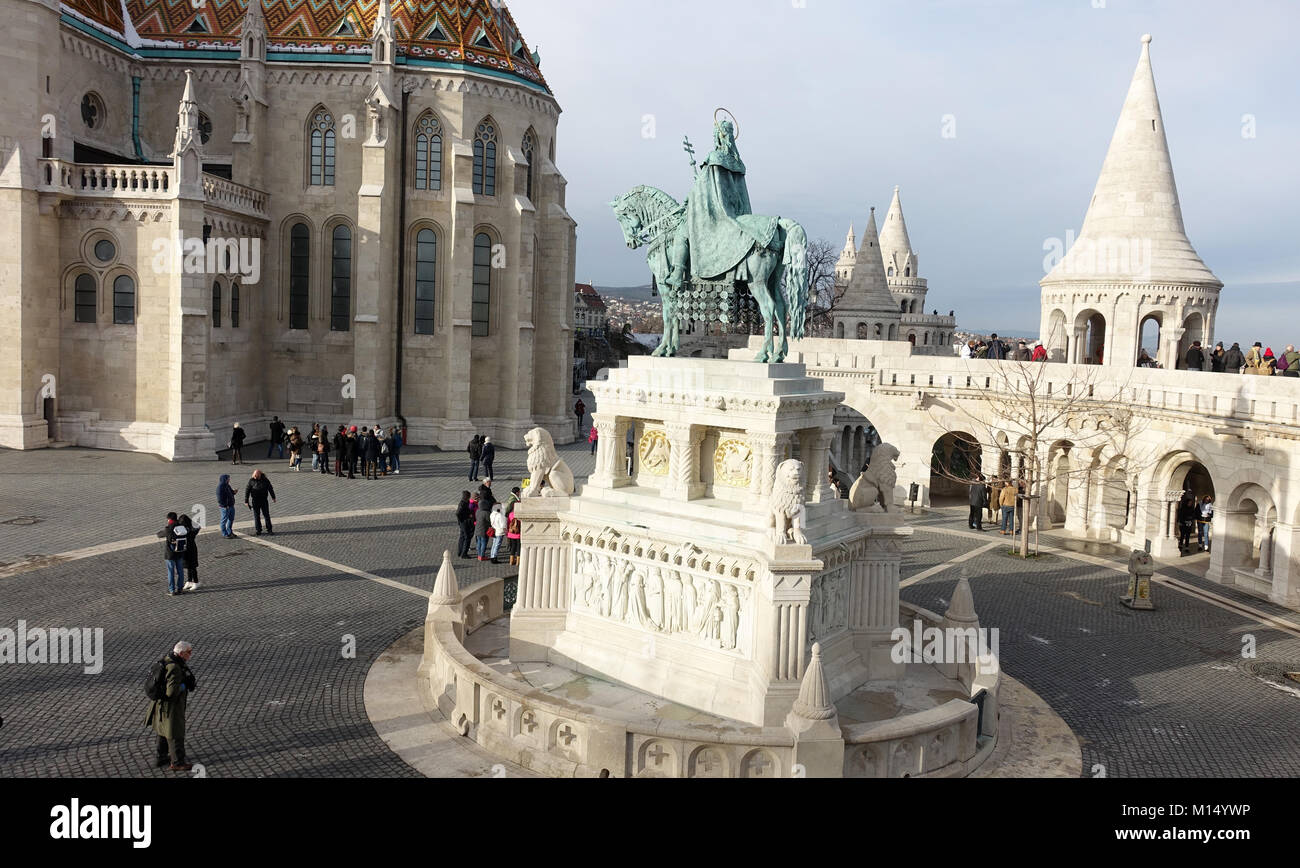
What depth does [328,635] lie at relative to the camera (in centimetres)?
1305

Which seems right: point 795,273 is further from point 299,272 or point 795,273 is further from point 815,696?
point 299,272

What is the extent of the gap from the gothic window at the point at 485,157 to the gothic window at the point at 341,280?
4.79 m

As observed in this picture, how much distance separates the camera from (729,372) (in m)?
10.4

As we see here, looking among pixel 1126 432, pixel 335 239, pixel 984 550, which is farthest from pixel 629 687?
pixel 335 239

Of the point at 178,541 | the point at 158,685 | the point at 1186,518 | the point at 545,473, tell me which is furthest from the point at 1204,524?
the point at 158,685

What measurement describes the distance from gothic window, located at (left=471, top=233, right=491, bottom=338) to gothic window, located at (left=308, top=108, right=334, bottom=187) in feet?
17.7

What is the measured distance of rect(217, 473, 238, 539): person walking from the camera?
1797cm

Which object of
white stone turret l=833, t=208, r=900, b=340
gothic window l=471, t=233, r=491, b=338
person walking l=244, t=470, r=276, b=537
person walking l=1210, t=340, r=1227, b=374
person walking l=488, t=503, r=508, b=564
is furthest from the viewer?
white stone turret l=833, t=208, r=900, b=340

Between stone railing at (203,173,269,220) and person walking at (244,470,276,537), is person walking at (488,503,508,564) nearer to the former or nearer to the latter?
person walking at (244,470,276,537)

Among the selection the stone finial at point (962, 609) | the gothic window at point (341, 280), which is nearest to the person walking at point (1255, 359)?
the stone finial at point (962, 609)

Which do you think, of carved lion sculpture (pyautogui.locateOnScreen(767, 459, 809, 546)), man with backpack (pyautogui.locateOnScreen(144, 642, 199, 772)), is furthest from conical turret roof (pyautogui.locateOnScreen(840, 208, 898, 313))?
man with backpack (pyautogui.locateOnScreen(144, 642, 199, 772))

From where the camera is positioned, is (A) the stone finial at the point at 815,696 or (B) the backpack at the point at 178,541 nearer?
(A) the stone finial at the point at 815,696

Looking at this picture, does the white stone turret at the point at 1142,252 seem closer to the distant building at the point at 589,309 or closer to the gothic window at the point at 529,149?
the gothic window at the point at 529,149

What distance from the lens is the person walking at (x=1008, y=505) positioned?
75.7ft
